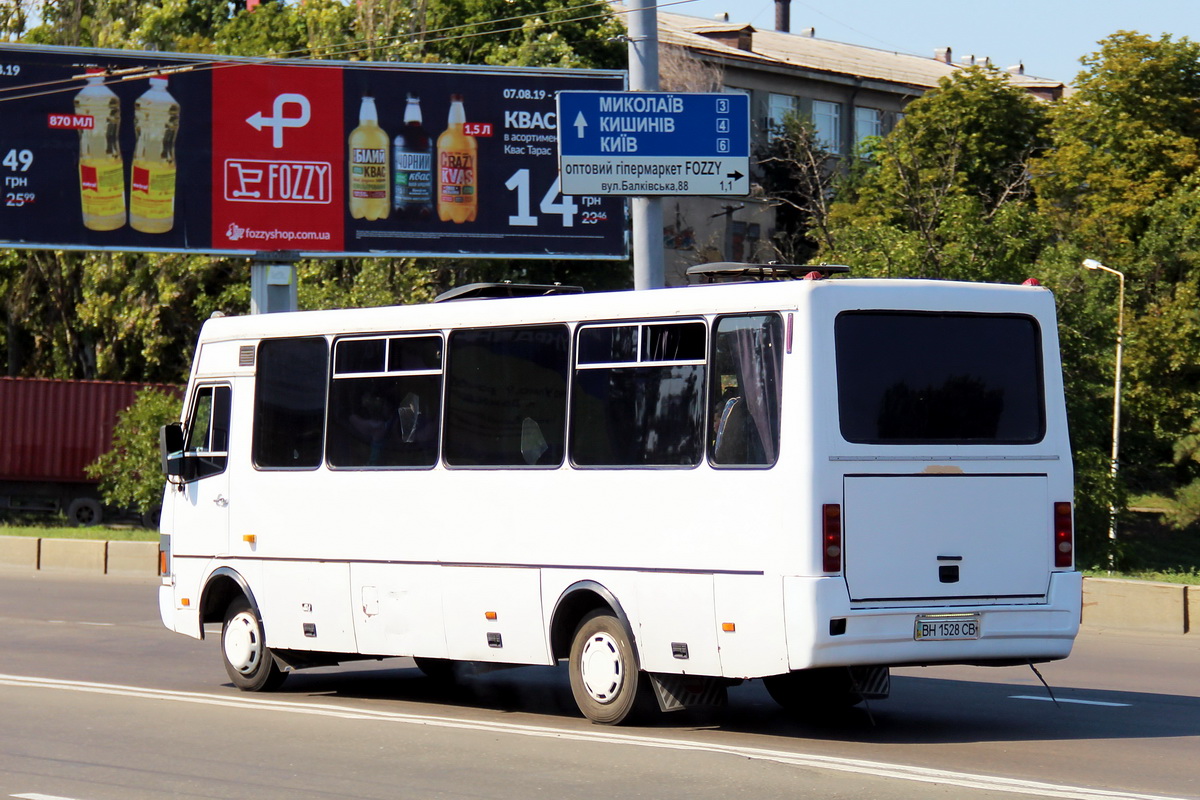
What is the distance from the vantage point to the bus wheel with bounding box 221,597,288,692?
1246cm

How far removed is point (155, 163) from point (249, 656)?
1615 cm

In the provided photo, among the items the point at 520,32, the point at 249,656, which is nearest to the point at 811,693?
the point at 249,656

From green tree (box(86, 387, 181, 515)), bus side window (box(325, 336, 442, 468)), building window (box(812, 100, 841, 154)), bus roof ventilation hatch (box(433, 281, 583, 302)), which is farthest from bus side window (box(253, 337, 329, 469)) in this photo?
building window (box(812, 100, 841, 154))

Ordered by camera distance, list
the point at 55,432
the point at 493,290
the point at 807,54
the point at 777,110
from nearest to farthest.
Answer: the point at 493,290
the point at 55,432
the point at 777,110
the point at 807,54

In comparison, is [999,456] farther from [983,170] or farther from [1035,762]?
[983,170]

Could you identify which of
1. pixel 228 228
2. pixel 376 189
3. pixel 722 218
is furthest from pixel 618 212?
pixel 722 218

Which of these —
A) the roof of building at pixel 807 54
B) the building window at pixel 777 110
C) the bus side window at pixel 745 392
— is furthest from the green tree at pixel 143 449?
the building window at pixel 777 110

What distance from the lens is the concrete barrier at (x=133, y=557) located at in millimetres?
25312

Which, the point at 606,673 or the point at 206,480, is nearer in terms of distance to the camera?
the point at 606,673

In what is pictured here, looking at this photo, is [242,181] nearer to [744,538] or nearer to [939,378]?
[939,378]

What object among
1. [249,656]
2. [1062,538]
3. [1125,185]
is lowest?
[249,656]

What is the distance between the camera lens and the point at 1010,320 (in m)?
10.3

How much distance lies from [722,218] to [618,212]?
25.6 meters

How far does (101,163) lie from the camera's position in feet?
88.3
